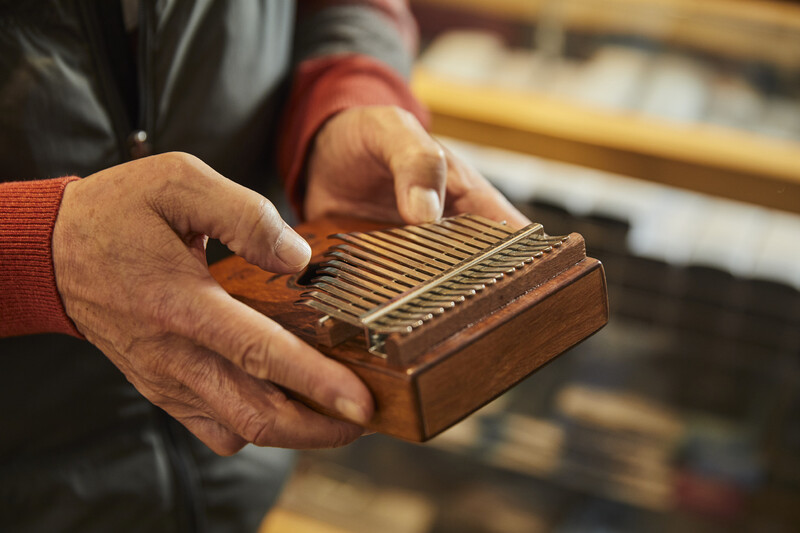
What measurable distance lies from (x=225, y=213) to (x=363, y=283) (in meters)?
0.14

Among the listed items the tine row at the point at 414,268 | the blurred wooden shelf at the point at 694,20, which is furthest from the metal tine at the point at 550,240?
the blurred wooden shelf at the point at 694,20

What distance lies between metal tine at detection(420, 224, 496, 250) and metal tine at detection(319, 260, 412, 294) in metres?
0.09

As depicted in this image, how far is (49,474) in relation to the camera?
865 mm

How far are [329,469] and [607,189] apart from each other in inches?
37.9

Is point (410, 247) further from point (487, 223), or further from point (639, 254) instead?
point (639, 254)

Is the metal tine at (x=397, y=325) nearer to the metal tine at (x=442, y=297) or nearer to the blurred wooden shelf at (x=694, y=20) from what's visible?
the metal tine at (x=442, y=297)

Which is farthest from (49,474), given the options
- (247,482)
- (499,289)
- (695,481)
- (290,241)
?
(695,481)

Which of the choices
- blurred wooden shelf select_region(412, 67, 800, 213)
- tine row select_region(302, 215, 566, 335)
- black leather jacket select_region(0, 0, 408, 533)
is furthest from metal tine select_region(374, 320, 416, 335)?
blurred wooden shelf select_region(412, 67, 800, 213)

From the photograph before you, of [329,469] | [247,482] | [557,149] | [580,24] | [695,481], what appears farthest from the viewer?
[329,469]

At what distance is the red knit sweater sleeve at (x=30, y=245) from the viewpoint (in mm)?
632

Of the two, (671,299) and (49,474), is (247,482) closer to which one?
(49,474)

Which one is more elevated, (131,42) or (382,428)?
(131,42)

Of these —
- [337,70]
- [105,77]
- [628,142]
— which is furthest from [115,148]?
[628,142]

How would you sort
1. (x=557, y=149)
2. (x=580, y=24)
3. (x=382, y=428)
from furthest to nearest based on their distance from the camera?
(x=580, y=24) < (x=557, y=149) < (x=382, y=428)
